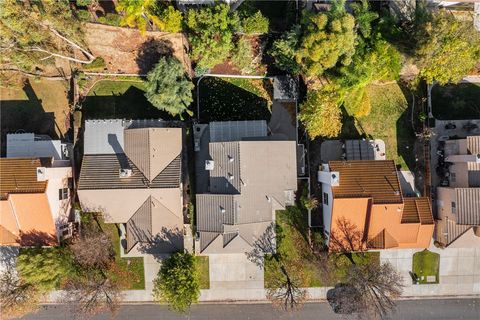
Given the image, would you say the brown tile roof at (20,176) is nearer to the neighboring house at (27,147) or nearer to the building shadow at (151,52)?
the neighboring house at (27,147)

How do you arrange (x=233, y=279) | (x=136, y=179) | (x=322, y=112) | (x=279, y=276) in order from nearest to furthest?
(x=322, y=112) → (x=136, y=179) → (x=279, y=276) → (x=233, y=279)

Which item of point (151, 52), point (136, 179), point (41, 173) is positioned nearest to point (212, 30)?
point (151, 52)

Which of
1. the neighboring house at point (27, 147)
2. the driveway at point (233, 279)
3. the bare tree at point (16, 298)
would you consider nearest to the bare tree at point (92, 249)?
the bare tree at point (16, 298)

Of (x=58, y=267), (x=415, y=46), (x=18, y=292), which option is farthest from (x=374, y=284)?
(x=18, y=292)

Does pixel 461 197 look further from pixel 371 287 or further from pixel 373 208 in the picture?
pixel 371 287

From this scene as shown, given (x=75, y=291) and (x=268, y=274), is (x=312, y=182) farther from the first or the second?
(x=75, y=291)

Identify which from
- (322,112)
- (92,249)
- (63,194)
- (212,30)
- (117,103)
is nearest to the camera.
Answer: (212,30)

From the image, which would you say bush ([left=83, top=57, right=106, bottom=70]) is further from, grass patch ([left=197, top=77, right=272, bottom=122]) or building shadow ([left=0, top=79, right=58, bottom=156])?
grass patch ([left=197, top=77, right=272, bottom=122])
